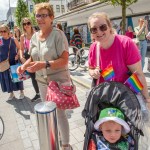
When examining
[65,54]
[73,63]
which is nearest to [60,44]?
[65,54]

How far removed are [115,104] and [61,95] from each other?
0.74 metres

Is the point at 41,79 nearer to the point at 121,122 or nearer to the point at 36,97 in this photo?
the point at 121,122

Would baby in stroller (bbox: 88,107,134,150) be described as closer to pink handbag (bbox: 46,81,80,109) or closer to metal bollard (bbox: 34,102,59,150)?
metal bollard (bbox: 34,102,59,150)

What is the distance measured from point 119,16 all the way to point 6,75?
485 inches

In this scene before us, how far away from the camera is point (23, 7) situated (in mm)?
43344

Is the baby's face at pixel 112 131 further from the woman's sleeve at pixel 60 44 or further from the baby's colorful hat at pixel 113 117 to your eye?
the woman's sleeve at pixel 60 44

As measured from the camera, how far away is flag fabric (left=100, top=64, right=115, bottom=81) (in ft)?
6.98

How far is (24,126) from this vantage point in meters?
4.24

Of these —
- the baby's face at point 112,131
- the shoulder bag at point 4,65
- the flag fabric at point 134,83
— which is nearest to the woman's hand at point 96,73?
the flag fabric at point 134,83

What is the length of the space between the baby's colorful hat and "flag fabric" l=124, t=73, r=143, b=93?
10.7 inches

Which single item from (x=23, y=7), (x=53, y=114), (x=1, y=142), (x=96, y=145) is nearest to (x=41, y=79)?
(x=53, y=114)

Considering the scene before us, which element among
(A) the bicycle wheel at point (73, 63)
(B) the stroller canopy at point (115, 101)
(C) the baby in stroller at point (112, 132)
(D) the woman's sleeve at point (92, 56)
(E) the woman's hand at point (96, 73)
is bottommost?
(A) the bicycle wheel at point (73, 63)

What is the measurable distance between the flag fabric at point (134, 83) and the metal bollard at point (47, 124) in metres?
0.73

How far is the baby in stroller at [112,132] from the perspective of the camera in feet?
6.64
